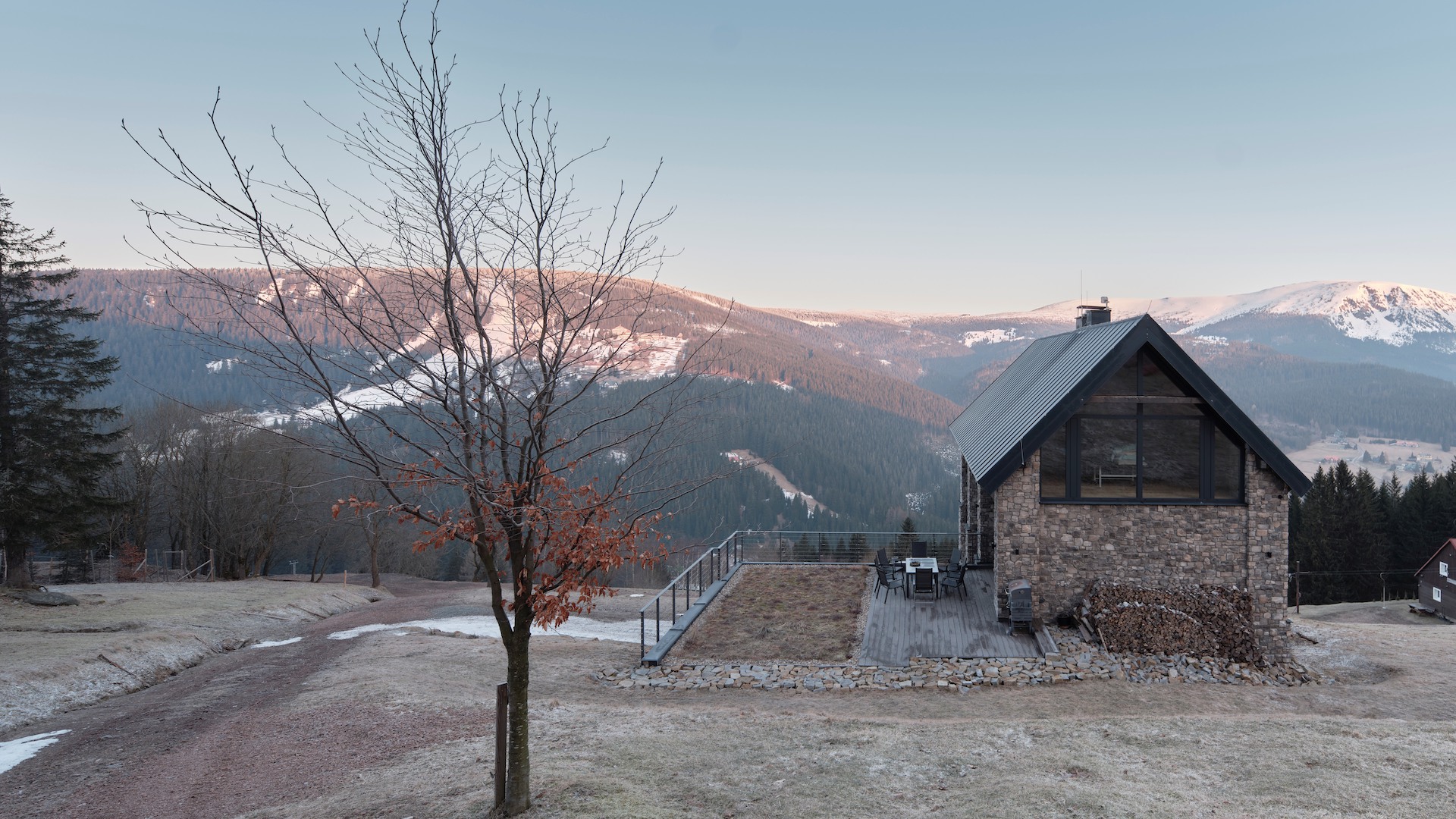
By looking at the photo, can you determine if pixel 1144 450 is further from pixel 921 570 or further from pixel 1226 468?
pixel 921 570

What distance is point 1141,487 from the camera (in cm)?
1363

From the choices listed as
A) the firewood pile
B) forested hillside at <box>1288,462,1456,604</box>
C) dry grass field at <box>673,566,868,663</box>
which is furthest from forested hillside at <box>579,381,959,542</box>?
the firewood pile

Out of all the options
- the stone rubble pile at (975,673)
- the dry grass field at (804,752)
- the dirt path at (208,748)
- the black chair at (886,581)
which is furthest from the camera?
the black chair at (886,581)

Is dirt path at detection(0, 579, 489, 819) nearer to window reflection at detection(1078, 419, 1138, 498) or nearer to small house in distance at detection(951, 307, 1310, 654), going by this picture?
small house in distance at detection(951, 307, 1310, 654)

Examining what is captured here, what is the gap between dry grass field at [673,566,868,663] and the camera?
13617mm

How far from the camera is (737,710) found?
10133 mm

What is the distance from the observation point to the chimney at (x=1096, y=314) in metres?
21.5

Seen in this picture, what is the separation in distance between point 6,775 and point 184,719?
7.43 ft

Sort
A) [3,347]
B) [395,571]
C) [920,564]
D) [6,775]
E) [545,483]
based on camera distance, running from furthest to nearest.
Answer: [395,571]
[3,347]
[920,564]
[6,775]
[545,483]

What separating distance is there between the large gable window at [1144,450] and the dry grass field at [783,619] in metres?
5.05

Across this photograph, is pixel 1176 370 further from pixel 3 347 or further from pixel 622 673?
pixel 3 347

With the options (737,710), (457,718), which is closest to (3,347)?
(457,718)

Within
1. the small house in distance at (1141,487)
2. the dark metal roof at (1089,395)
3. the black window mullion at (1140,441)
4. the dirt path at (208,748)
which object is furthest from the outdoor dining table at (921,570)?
the dirt path at (208,748)

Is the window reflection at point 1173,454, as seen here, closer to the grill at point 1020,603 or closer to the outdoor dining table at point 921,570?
the grill at point 1020,603
